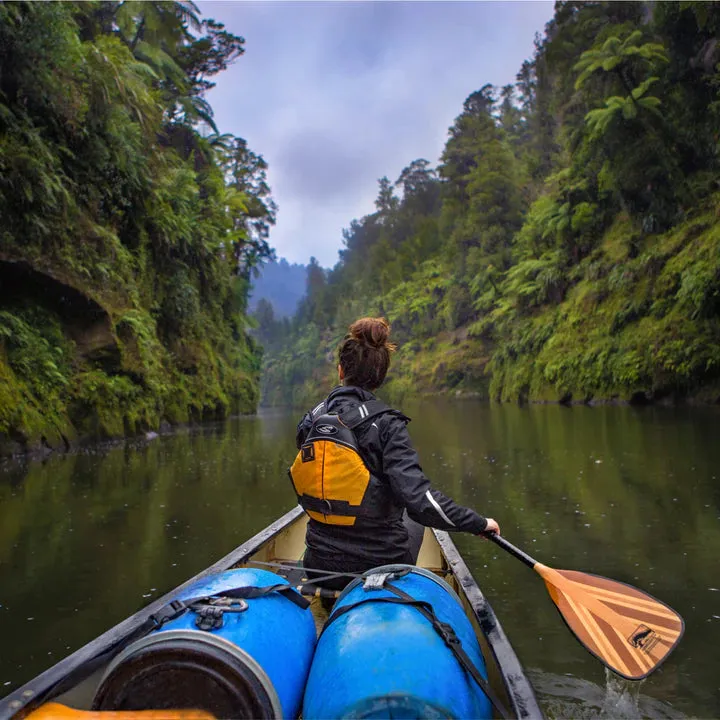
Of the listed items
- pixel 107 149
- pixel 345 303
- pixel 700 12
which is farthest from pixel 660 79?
pixel 345 303

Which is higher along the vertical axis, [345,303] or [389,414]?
[345,303]

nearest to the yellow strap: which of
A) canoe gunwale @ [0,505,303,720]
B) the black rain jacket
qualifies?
canoe gunwale @ [0,505,303,720]

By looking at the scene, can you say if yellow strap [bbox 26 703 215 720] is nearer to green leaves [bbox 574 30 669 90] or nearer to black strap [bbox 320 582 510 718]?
black strap [bbox 320 582 510 718]

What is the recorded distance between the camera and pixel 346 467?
7.70 feet

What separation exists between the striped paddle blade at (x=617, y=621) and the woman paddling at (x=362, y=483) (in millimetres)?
532

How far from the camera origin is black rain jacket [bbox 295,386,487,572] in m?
2.28

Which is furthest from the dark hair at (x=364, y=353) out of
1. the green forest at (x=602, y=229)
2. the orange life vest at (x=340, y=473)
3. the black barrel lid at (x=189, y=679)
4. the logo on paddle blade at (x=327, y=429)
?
the green forest at (x=602, y=229)

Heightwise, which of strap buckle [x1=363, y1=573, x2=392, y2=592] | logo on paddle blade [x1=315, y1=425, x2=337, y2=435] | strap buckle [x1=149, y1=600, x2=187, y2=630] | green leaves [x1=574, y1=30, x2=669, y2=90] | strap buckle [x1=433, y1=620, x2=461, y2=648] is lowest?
strap buckle [x1=433, y1=620, x2=461, y2=648]

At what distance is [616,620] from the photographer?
2.53 metres

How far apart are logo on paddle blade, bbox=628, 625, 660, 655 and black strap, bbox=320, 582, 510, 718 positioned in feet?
2.54

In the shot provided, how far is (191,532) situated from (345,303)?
65.8m

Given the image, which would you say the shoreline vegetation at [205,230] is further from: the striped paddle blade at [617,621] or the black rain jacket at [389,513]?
the striped paddle blade at [617,621]

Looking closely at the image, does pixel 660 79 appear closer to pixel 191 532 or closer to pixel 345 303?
A: pixel 191 532

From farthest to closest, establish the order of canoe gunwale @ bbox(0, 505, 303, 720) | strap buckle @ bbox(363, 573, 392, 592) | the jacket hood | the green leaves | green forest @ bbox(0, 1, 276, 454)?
the green leaves < green forest @ bbox(0, 1, 276, 454) < the jacket hood < strap buckle @ bbox(363, 573, 392, 592) < canoe gunwale @ bbox(0, 505, 303, 720)
